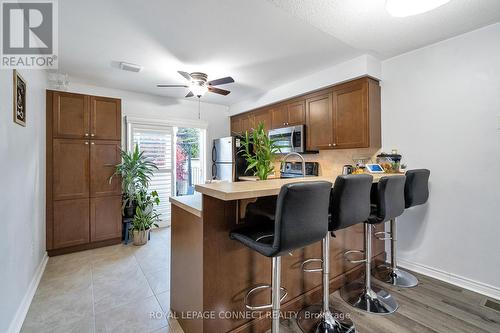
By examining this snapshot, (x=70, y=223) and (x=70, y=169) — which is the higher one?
(x=70, y=169)

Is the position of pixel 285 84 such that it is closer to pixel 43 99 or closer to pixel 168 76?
pixel 168 76

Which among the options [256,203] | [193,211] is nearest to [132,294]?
[193,211]

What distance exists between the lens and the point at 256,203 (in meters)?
1.55

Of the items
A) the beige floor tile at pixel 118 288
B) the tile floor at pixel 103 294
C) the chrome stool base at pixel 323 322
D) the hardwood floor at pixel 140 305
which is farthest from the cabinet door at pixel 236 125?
the chrome stool base at pixel 323 322

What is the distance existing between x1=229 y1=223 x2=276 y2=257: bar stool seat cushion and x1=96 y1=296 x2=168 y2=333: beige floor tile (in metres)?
1.03

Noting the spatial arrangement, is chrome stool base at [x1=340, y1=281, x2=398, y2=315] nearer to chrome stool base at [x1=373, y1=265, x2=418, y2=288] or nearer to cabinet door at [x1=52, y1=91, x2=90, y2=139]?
chrome stool base at [x1=373, y1=265, x2=418, y2=288]

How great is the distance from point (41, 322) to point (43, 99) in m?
2.47

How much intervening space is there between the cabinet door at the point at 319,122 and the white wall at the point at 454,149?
0.76 m

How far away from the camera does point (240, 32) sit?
7.22ft

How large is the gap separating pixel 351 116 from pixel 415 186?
3.66 ft

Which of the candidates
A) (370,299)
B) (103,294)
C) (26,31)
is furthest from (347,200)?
(26,31)

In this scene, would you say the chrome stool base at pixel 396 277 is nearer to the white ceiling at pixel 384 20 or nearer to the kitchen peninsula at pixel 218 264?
the kitchen peninsula at pixel 218 264

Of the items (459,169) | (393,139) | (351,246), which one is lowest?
(351,246)

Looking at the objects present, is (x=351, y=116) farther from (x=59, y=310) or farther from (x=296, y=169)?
(x=59, y=310)
